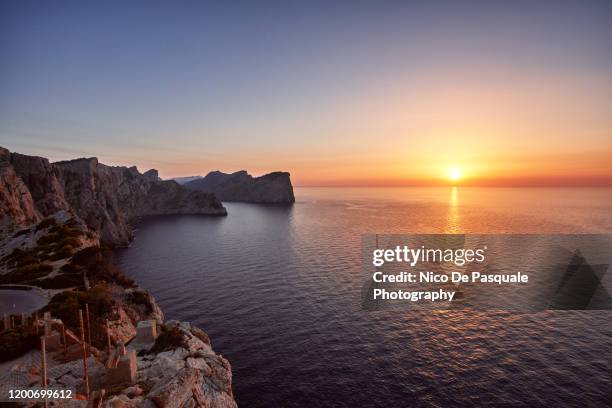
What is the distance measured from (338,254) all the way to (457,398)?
59.1 metres

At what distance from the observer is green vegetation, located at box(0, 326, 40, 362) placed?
2208 cm

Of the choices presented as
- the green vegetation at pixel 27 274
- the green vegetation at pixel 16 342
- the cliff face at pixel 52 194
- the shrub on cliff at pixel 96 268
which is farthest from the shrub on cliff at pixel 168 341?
the cliff face at pixel 52 194

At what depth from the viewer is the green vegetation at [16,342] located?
22081mm

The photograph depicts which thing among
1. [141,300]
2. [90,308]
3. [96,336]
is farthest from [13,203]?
[96,336]

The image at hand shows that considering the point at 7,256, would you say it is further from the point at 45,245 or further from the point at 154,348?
the point at 154,348

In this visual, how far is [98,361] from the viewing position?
22.1 m

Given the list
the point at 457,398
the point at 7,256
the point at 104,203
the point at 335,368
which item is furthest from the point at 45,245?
the point at 104,203

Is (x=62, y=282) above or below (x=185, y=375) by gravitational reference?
above

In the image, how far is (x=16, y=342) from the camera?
22.8 meters

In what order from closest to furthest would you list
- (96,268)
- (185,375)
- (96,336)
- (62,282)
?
(185,375) < (96,336) < (62,282) < (96,268)

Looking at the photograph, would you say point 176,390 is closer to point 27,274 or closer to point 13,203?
point 27,274

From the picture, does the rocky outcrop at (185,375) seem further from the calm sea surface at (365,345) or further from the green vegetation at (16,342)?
the calm sea surface at (365,345)

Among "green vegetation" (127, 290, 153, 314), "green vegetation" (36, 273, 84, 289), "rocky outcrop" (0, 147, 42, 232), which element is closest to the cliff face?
"rocky outcrop" (0, 147, 42, 232)

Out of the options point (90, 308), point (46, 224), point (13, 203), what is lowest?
point (90, 308)
